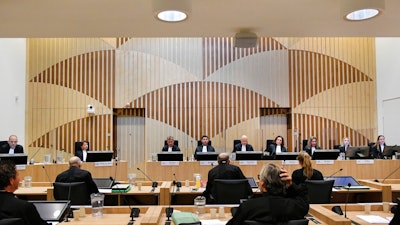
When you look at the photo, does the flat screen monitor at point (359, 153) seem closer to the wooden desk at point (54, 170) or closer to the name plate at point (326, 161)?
the name plate at point (326, 161)

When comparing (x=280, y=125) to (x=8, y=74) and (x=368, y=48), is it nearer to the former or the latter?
(x=368, y=48)

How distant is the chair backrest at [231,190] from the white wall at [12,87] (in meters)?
6.46

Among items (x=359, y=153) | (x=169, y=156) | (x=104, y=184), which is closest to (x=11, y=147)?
(x=104, y=184)

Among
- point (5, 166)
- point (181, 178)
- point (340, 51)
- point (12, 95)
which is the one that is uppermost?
point (340, 51)

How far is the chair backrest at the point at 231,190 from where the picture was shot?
4590mm

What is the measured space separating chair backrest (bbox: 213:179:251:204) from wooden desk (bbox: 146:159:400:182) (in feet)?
6.36

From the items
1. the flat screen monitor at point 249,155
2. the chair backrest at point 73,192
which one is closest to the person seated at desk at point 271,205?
the chair backrest at point 73,192

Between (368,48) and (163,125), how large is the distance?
6776mm

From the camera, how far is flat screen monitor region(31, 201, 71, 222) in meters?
3.04

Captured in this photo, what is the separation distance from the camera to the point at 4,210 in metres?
2.44

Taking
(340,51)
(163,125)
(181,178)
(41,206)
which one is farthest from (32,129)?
(340,51)

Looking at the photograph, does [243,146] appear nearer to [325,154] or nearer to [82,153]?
[325,154]

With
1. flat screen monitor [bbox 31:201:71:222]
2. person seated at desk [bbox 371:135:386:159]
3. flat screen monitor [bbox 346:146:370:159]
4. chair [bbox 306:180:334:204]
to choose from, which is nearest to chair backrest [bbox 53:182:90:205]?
flat screen monitor [bbox 31:201:71:222]

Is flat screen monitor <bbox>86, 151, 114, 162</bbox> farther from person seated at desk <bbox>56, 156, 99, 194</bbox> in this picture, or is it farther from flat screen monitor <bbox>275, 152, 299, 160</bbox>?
flat screen monitor <bbox>275, 152, 299, 160</bbox>
